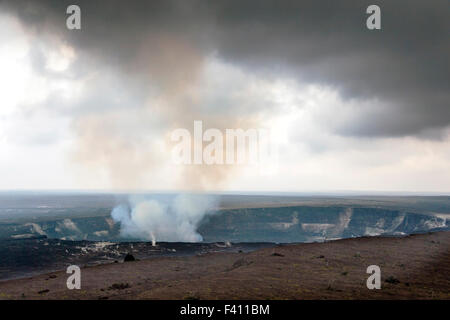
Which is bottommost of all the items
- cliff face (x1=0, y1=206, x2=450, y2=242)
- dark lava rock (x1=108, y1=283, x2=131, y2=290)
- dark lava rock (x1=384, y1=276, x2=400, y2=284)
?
cliff face (x1=0, y1=206, x2=450, y2=242)

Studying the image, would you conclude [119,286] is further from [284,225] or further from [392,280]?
[284,225]

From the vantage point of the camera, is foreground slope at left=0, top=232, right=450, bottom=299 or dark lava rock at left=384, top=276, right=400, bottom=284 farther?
dark lava rock at left=384, top=276, right=400, bottom=284

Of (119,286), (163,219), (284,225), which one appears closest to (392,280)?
(119,286)

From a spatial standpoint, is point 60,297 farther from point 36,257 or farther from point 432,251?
point 36,257

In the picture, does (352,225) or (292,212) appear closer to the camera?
(352,225)

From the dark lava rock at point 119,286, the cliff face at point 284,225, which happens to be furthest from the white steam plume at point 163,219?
the dark lava rock at point 119,286

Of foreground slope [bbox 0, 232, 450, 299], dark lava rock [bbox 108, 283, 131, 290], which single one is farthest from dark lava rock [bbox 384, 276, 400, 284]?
dark lava rock [bbox 108, 283, 131, 290]

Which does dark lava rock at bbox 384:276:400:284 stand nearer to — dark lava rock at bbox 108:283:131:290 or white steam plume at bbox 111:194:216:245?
dark lava rock at bbox 108:283:131:290
